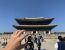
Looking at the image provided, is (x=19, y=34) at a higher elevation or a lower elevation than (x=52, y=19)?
lower

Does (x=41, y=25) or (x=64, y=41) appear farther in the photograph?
(x=41, y=25)

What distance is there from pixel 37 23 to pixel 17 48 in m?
71.7

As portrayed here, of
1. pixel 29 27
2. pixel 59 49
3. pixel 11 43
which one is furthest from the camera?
pixel 29 27

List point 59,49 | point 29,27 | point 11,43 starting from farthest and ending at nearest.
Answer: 1. point 29,27
2. point 59,49
3. point 11,43

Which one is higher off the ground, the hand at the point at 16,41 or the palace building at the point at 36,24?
the palace building at the point at 36,24

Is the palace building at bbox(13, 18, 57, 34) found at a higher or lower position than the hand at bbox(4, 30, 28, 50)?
higher

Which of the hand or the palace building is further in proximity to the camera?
the palace building

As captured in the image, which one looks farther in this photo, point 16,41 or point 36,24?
point 36,24

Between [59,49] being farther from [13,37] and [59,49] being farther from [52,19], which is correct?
[52,19]

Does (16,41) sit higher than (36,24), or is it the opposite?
(36,24)

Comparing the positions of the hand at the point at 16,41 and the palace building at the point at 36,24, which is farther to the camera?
the palace building at the point at 36,24

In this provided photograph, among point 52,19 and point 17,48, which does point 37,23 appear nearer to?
point 52,19

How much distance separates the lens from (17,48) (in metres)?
2.41

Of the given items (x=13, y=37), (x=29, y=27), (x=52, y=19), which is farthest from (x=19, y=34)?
(x=52, y=19)
